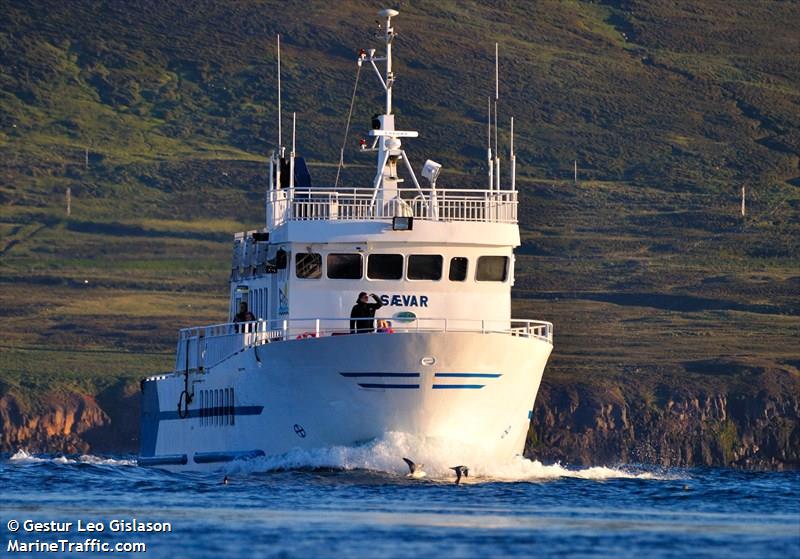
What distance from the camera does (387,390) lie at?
46.7 meters

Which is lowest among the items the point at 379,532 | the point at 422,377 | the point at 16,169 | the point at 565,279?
the point at 379,532

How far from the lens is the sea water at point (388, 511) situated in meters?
37.1

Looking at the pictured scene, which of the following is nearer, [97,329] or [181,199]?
[97,329]

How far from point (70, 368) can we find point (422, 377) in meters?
73.4

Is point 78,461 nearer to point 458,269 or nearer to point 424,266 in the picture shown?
point 424,266

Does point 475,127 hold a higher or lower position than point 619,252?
higher

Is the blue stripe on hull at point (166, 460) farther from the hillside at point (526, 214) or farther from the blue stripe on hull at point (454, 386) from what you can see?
the hillside at point (526, 214)

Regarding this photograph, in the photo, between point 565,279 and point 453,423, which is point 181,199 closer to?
point 565,279

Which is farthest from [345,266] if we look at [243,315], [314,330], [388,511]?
[388,511]

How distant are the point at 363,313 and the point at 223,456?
5706 mm

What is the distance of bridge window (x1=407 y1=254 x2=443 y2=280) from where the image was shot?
2018 inches

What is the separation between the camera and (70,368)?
117688mm

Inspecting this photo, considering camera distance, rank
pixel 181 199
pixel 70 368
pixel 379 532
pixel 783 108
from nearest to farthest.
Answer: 1. pixel 379 532
2. pixel 70 368
3. pixel 181 199
4. pixel 783 108

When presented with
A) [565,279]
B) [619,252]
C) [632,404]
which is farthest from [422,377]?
[619,252]
